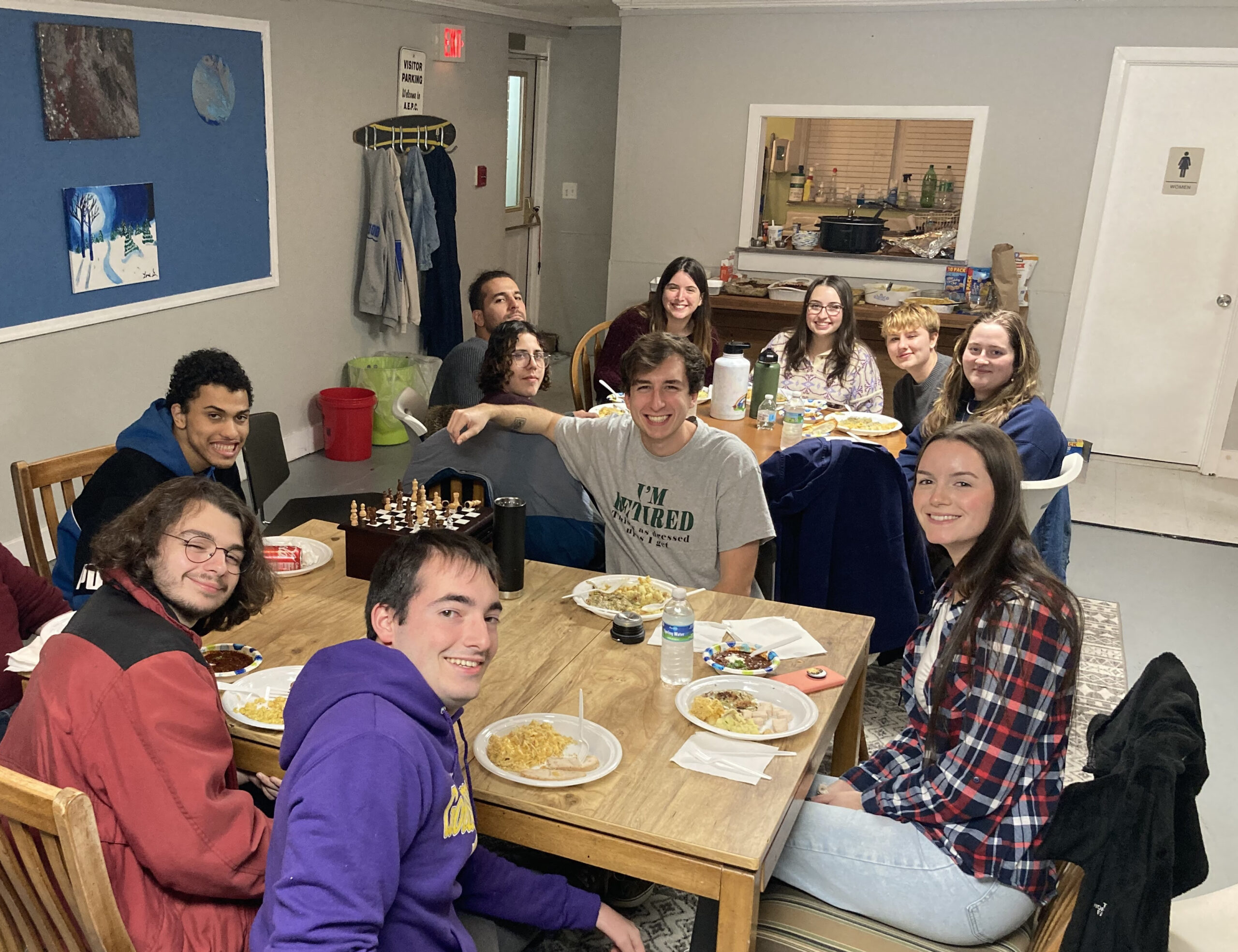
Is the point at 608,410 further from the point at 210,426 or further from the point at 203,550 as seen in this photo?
the point at 203,550

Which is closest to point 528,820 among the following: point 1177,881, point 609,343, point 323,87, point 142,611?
point 142,611

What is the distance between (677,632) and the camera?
1.98m

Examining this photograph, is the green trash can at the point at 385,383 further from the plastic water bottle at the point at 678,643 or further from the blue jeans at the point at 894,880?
the blue jeans at the point at 894,880

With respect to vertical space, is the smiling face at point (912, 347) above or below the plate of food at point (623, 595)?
above

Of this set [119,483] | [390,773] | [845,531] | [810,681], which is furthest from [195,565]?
[845,531]

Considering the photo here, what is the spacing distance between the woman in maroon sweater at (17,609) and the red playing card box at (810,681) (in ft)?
4.98

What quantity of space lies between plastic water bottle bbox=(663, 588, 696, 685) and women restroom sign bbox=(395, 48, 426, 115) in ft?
15.7

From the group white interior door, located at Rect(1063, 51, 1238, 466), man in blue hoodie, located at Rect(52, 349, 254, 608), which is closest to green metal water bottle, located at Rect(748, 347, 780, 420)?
man in blue hoodie, located at Rect(52, 349, 254, 608)

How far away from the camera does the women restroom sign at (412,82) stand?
5953 mm

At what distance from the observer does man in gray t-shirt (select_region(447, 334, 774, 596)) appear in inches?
104

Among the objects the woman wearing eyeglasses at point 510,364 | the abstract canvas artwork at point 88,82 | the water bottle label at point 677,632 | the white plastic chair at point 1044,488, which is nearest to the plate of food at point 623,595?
the water bottle label at point 677,632

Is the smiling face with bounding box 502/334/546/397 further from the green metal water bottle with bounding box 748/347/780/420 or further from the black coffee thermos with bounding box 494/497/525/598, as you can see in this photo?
the black coffee thermos with bounding box 494/497/525/598

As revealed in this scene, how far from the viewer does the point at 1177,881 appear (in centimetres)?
153

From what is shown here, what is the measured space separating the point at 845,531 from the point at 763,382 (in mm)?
1093
